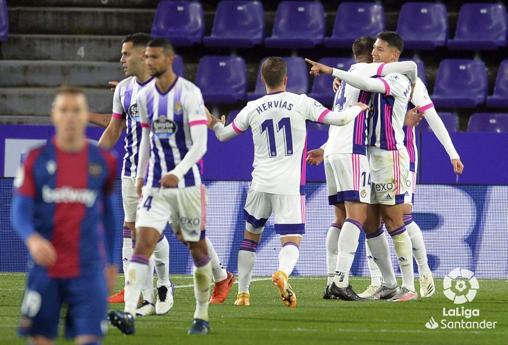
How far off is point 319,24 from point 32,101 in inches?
177

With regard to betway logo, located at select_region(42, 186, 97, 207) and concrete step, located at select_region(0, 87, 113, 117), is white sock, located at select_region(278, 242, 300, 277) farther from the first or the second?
concrete step, located at select_region(0, 87, 113, 117)

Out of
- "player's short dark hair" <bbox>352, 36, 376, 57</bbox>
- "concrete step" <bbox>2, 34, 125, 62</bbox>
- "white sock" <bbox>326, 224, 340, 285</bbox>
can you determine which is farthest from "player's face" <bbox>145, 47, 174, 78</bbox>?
"concrete step" <bbox>2, 34, 125, 62</bbox>

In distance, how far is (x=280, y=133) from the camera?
10719mm

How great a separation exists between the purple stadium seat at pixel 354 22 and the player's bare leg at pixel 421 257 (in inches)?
297

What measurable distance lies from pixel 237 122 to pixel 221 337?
2.60 m

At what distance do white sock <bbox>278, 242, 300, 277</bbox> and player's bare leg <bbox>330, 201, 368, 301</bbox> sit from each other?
2.34ft

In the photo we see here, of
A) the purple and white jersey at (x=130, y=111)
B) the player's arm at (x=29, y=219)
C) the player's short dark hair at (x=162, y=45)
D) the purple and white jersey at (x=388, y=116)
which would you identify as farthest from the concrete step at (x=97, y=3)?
the player's arm at (x=29, y=219)

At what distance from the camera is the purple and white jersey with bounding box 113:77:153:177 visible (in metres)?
10.4

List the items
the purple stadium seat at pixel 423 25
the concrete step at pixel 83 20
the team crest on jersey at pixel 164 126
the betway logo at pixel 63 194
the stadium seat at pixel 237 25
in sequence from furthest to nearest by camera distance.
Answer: the concrete step at pixel 83 20
the stadium seat at pixel 237 25
the purple stadium seat at pixel 423 25
the team crest on jersey at pixel 164 126
the betway logo at pixel 63 194

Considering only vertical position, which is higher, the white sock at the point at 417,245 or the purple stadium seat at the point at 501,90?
the purple stadium seat at the point at 501,90

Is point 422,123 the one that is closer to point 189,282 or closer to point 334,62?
point 334,62

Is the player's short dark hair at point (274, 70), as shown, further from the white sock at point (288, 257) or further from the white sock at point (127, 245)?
the white sock at point (127, 245)

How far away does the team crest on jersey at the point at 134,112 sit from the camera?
10.3 m

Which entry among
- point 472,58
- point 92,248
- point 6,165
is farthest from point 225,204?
point 92,248
